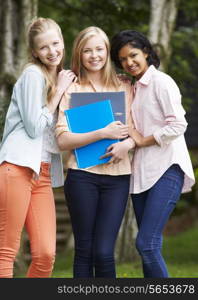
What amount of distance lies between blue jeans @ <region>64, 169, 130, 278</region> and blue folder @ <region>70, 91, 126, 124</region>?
0.42 meters

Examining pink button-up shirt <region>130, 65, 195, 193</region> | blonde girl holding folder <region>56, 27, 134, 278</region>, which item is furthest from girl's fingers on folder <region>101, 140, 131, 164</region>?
pink button-up shirt <region>130, 65, 195, 193</region>

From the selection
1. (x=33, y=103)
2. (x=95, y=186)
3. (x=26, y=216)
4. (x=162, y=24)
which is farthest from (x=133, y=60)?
(x=162, y=24)

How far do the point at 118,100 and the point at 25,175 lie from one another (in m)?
0.80

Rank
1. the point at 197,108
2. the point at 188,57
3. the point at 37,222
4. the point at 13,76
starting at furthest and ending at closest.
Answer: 1. the point at 197,108
2. the point at 188,57
3. the point at 13,76
4. the point at 37,222

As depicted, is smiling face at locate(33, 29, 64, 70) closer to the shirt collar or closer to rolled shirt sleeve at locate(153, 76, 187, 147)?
the shirt collar

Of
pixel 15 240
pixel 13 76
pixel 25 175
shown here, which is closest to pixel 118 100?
pixel 25 175

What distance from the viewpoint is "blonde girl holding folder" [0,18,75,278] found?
4602mm

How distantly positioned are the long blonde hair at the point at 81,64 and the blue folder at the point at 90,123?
197 mm

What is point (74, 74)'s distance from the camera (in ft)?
16.1

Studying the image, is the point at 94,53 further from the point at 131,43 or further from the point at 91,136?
the point at 91,136

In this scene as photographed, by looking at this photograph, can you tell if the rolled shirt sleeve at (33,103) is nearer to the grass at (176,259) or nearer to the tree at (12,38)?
the grass at (176,259)

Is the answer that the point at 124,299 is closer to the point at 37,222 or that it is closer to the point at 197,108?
the point at 37,222

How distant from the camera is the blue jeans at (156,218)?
4.61m

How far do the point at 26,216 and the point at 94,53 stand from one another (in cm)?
117
